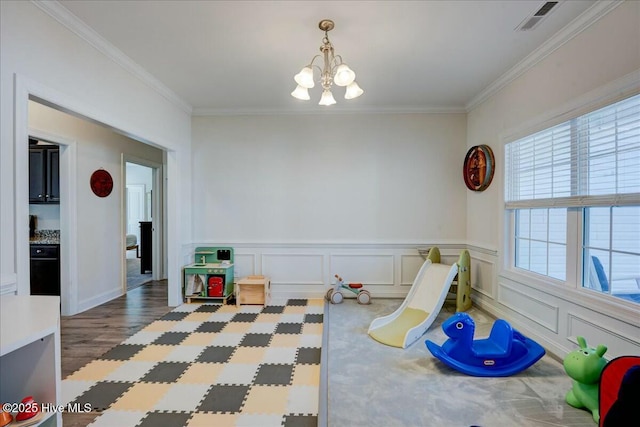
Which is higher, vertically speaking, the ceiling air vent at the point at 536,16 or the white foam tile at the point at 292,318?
the ceiling air vent at the point at 536,16

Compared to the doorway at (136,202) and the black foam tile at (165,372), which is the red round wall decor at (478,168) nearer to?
the black foam tile at (165,372)

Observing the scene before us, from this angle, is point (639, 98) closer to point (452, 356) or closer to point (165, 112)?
point (452, 356)

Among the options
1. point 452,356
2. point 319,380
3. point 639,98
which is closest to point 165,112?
point 319,380

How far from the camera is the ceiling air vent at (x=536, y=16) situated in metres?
2.19

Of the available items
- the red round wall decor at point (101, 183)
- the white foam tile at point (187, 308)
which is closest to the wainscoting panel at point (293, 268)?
the white foam tile at point (187, 308)

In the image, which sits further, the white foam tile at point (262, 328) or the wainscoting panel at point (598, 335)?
the white foam tile at point (262, 328)

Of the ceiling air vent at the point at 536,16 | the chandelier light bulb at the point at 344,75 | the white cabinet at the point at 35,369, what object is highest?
the ceiling air vent at the point at 536,16

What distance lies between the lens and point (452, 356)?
2500mm

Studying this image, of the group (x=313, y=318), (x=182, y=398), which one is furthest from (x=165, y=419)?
(x=313, y=318)

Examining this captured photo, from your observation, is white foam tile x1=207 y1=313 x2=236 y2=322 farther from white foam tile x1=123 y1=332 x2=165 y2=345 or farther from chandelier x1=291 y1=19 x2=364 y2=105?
chandelier x1=291 y1=19 x2=364 y2=105

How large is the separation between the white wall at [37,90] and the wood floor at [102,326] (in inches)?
41.4

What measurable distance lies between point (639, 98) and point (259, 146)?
12.9 feet

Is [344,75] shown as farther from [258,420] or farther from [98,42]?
[258,420]

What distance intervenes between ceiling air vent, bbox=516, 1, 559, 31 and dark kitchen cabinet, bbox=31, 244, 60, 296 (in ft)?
18.2
